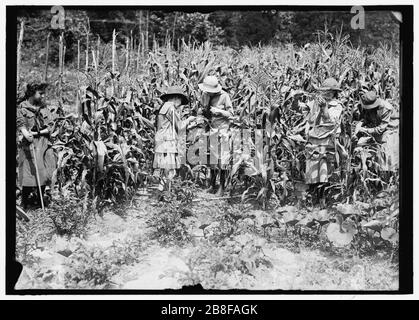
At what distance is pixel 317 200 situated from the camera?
278 inches

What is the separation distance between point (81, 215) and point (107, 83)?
151 cm

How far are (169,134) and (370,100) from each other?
2222 mm

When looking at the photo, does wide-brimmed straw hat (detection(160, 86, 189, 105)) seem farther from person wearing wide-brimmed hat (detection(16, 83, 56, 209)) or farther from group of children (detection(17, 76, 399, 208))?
person wearing wide-brimmed hat (detection(16, 83, 56, 209))

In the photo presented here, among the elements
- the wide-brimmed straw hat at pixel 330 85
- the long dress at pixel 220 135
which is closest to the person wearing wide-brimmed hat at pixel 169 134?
the long dress at pixel 220 135

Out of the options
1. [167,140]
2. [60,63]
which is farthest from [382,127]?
[60,63]

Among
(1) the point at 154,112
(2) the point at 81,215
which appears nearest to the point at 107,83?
(1) the point at 154,112

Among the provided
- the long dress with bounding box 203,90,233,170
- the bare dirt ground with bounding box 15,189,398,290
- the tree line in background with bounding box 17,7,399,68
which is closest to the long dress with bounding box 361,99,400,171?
the tree line in background with bounding box 17,7,399,68

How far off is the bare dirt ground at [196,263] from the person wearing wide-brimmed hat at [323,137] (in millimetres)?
749

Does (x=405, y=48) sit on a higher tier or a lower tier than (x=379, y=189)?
higher

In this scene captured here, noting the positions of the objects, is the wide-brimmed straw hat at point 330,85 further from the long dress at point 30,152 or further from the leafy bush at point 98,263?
the long dress at point 30,152

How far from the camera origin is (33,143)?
6941 mm

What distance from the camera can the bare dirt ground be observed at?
21.9 feet

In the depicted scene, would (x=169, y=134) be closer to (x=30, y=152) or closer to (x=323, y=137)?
(x=30, y=152)

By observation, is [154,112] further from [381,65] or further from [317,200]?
[381,65]
